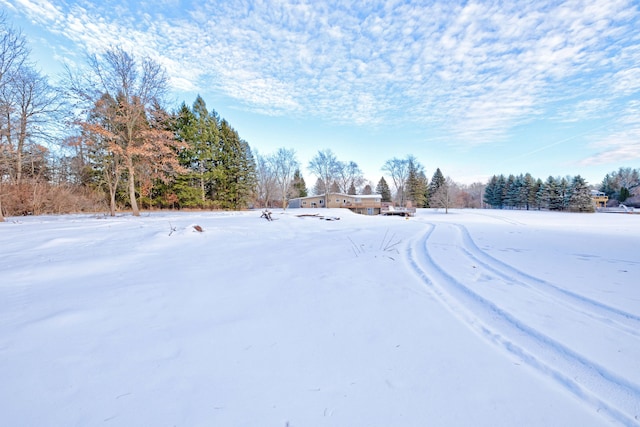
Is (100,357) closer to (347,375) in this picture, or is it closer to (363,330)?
(347,375)

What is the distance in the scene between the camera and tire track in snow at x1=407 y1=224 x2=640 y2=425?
1508 mm

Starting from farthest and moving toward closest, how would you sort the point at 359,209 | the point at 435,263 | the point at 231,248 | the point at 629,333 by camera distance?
the point at 359,209
the point at 231,248
the point at 435,263
the point at 629,333

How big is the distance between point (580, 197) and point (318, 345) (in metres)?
53.1

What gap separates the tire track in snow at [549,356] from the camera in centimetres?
151

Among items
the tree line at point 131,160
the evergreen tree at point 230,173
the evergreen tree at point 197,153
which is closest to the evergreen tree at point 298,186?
the tree line at point 131,160

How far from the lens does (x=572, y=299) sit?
3023 millimetres

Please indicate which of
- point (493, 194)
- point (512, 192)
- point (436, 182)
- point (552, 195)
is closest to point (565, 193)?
point (552, 195)

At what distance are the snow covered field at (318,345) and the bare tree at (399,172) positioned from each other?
5247 cm

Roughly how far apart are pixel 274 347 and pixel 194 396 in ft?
2.20

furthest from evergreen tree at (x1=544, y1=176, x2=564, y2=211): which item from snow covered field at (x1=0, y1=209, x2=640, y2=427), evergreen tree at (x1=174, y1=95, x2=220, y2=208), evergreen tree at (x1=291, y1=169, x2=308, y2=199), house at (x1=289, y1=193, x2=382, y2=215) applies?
evergreen tree at (x1=174, y1=95, x2=220, y2=208)

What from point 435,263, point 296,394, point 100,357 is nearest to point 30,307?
point 100,357

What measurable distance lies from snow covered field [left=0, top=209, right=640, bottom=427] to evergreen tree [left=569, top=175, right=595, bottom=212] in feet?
155

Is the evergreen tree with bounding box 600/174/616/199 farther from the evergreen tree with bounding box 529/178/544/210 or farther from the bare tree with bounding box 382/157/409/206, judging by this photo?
the bare tree with bounding box 382/157/409/206

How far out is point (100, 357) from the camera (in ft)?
6.40
